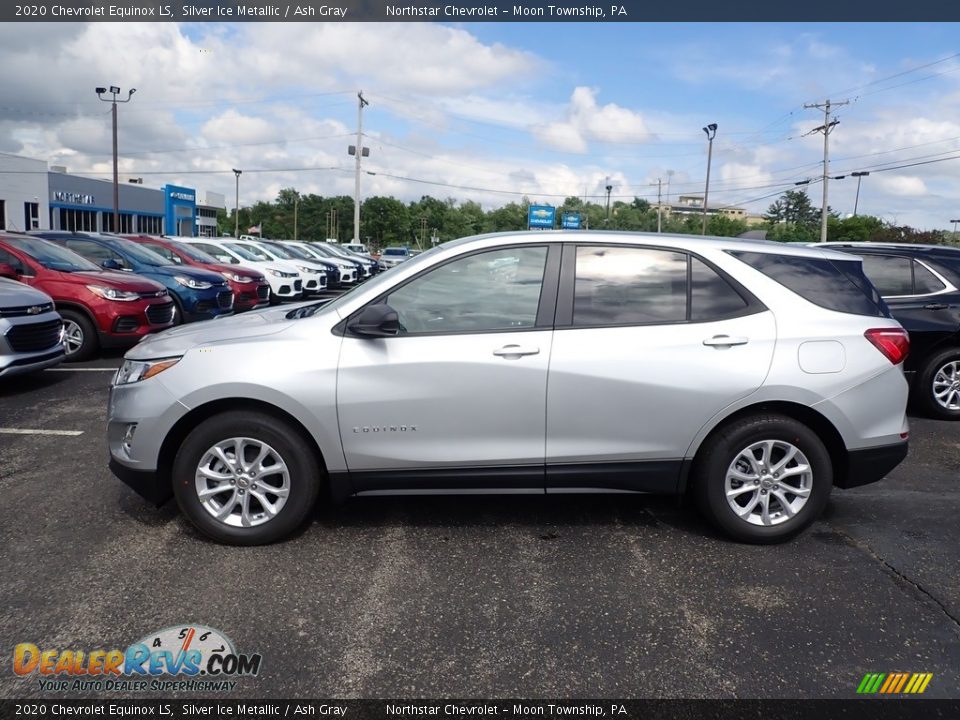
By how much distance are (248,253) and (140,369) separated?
16213mm

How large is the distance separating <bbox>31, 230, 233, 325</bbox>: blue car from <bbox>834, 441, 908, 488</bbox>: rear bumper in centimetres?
1014

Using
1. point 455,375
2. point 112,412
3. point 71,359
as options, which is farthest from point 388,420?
point 71,359

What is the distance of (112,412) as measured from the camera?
166 inches

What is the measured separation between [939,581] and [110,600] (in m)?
4.06

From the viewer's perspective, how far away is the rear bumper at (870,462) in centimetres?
420

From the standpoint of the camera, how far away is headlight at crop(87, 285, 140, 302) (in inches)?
397

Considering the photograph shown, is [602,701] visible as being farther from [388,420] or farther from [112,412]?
[112,412]

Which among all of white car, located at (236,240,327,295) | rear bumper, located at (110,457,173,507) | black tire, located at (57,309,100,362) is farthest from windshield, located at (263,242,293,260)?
rear bumper, located at (110,457,173,507)

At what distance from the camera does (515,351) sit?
398 centimetres

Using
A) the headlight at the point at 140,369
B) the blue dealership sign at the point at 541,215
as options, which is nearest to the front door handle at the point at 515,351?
the headlight at the point at 140,369

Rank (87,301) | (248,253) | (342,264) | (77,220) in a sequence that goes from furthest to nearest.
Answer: (77,220), (342,264), (248,253), (87,301)

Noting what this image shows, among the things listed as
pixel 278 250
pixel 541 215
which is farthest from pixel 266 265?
pixel 541 215

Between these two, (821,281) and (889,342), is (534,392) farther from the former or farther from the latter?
(889,342)

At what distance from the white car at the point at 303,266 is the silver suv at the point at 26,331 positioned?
1103 centimetres
